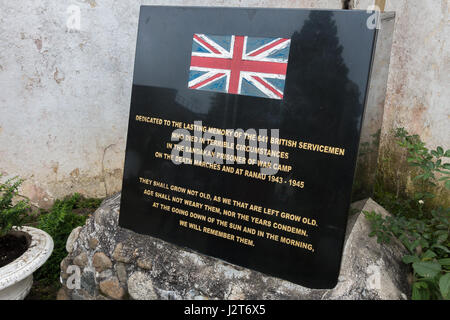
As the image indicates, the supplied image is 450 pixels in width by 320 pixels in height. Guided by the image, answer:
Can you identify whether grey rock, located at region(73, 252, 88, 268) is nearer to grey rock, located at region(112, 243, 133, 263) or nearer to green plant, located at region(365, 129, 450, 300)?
grey rock, located at region(112, 243, 133, 263)

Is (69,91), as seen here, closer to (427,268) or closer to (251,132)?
(251,132)

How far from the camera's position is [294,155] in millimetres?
1735

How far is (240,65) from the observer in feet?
6.06

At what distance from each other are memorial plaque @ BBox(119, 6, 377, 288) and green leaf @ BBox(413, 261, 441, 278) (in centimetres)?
34

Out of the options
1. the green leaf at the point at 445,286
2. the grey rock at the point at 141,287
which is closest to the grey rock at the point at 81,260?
the grey rock at the point at 141,287

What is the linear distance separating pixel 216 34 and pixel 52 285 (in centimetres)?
213

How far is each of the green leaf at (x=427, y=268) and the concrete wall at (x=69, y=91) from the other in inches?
50.1

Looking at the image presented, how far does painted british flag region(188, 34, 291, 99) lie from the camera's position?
1757 mm

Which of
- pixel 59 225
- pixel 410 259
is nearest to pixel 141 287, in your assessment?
pixel 59 225

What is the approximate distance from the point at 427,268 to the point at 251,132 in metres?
1.01

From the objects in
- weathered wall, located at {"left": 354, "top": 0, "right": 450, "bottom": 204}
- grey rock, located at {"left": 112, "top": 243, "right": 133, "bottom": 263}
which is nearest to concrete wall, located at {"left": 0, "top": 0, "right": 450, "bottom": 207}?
A: weathered wall, located at {"left": 354, "top": 0, "right": 450, "bottom": 204}

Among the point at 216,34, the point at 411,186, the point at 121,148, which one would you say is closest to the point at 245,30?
the point at 216,34

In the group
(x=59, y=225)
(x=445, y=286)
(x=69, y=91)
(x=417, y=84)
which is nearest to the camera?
(x=445, y=286)
